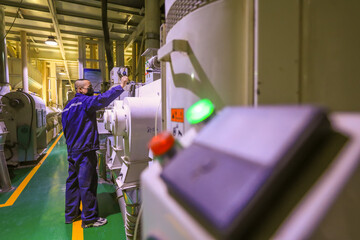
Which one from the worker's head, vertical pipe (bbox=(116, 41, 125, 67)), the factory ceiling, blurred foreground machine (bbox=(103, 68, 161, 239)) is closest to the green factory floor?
blurred foreground machine (bbox=(103, 68, 161, 239))

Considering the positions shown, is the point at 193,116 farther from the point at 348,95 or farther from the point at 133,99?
the point at 133,99

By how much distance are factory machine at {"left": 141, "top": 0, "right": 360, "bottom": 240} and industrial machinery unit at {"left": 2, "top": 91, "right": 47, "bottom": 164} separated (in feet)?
16.9

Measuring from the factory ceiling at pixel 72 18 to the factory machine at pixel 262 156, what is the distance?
13.3 feet

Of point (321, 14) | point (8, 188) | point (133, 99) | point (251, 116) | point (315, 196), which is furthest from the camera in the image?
point (8, 188)

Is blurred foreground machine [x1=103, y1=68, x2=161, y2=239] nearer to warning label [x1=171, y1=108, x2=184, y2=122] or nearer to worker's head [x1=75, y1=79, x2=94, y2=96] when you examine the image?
warning label [x1=171, y1=108, x2=184, y2=122]

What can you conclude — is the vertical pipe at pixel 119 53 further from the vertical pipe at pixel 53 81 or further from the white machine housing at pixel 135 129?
the vertical pipe at pixel 53 81

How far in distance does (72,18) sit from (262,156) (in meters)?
6.29

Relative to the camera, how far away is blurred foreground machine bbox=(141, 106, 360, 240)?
323 mm

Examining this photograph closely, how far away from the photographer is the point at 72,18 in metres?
5.19

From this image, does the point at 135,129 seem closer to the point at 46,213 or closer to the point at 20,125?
the point at 46,213

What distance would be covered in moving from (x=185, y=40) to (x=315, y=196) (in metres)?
0.70

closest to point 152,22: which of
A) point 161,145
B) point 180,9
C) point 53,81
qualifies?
point 180,9

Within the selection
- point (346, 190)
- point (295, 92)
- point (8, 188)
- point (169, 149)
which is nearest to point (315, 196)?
point (346, 190)

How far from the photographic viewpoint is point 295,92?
0.67 metres
